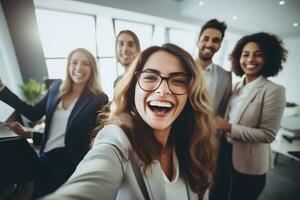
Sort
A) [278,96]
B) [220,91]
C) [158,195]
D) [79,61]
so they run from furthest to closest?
[220,91], [278,96], [79,61], [158,195]

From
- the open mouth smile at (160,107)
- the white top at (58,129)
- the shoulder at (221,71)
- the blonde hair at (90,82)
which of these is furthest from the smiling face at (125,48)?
the shoulder at (221,71)

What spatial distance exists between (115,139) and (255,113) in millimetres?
918

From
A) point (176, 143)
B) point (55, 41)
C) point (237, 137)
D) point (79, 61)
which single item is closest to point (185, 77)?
point (176, 143)

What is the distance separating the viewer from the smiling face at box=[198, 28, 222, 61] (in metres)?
0.98

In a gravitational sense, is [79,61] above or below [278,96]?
above

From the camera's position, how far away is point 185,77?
1.74 feet

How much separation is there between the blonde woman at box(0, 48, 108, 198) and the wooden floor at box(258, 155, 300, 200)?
194 cm

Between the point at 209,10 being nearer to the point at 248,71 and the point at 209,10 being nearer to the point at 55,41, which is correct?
the point at 248,71

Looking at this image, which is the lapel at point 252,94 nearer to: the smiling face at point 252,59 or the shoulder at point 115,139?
the smiling face at point 252,59

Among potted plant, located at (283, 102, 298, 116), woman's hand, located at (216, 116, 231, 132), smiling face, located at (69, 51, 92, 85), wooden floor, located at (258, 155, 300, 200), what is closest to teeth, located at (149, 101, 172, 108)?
smiling face, located at (69, 51, 92, 85)

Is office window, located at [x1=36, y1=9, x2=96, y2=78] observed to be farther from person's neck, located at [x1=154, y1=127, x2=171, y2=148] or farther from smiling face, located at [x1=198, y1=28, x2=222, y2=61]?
smiling face, located at [x1=198, y1=28, x2=222, y2=61]

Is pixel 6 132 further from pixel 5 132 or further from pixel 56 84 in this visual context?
pixel 56 84

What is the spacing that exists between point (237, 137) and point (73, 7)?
107cm

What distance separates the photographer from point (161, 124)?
0.51 metres
